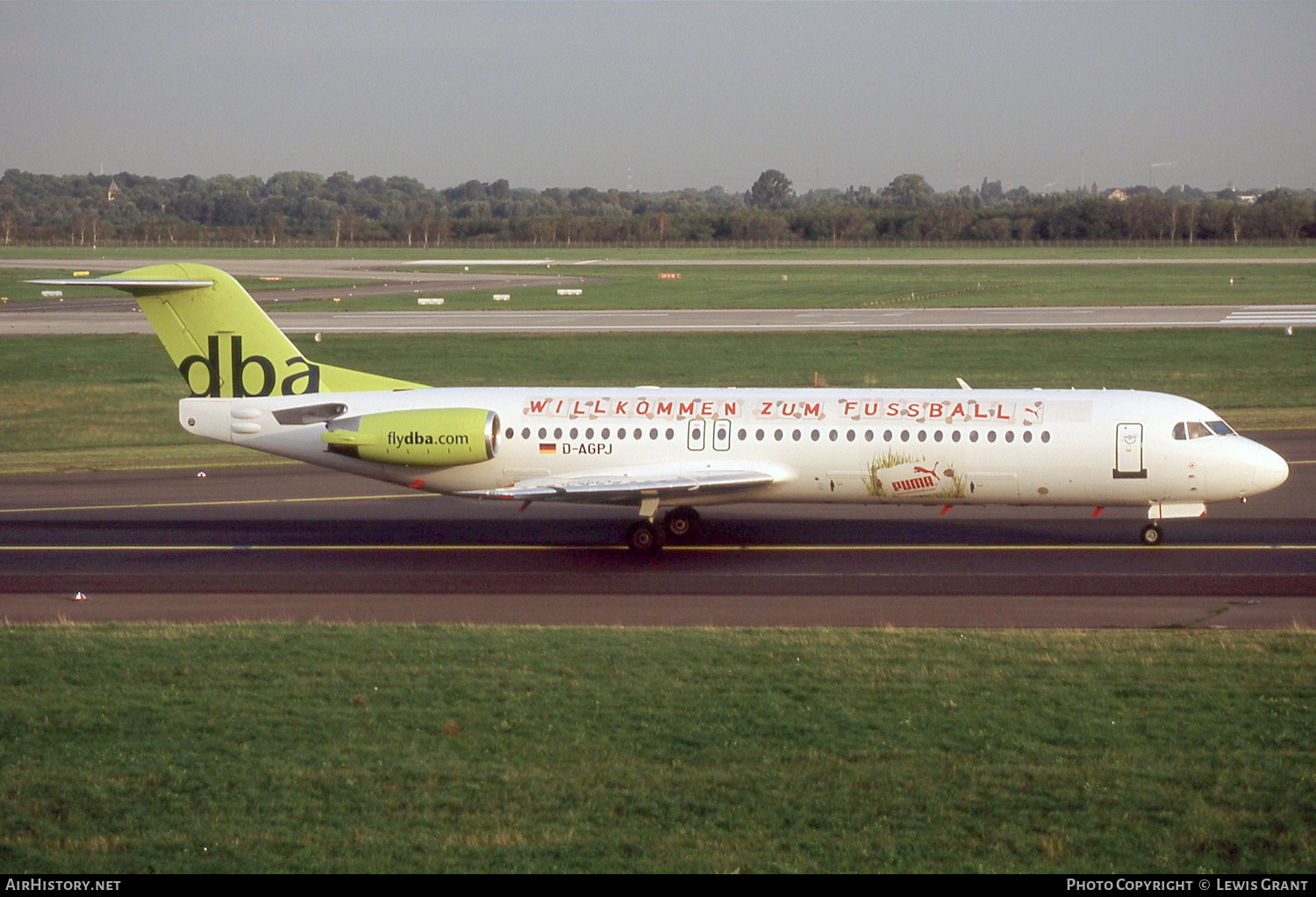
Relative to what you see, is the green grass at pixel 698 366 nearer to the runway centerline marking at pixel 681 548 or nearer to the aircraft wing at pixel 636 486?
the runway centerline marking at pixel 681 548

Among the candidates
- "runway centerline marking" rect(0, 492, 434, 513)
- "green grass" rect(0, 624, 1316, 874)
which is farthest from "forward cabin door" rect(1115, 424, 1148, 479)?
"runway centerline marking" rect(0, 492, 434, 513)

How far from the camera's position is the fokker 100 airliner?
2484cm

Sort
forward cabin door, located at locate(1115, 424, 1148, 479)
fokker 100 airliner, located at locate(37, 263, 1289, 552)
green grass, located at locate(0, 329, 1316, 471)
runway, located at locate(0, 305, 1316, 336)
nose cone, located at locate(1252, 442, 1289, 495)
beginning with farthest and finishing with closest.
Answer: runway, located at locate(0, 305, 1316, 336)
green grass, located at locate(0, 329, 1316, 471)
fokker 100 airliner, located at locate(37, 263, 1289, 552)
forward cabin door, located at locate(1115, 424, 1148, 479)
nose cone, located at locate(1252, 442, 1289, 495)

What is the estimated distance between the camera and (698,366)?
53906 millimetres

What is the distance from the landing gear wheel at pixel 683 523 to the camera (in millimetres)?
26641

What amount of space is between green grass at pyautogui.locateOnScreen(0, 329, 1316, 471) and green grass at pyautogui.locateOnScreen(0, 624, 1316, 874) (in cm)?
2660

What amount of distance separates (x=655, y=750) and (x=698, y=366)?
40.9 metres

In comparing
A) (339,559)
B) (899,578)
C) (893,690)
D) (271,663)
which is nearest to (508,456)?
(339,559)

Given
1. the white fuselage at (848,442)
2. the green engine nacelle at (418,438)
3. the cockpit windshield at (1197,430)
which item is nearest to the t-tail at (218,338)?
the white fuselage at (848,442)

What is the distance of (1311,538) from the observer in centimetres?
2558

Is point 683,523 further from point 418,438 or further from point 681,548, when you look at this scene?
point 418,438

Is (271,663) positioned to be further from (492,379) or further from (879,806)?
(492,379)

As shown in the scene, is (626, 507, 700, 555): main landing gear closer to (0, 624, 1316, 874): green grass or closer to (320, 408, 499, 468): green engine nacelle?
(320, 408, 499, 468): green engine nacelle
